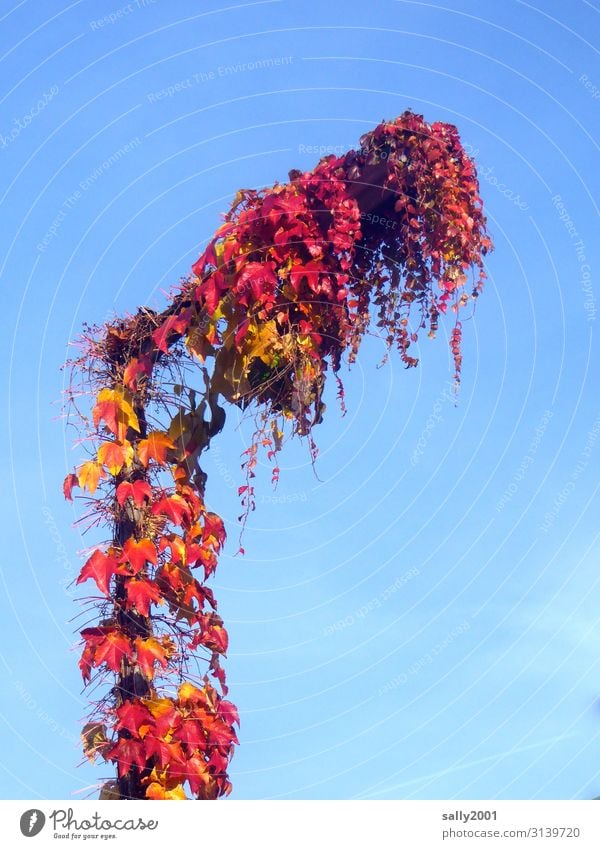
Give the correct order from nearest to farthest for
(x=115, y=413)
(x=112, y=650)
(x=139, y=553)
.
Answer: (x=112, y=650)
(x=139, y=553)
(x=115, y=413)

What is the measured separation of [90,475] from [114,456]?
133mm

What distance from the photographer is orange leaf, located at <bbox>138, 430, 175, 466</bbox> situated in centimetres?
437

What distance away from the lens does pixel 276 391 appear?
4473 mm

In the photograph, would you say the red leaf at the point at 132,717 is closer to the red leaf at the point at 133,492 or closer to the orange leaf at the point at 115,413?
the red leaf at the point at 133,492

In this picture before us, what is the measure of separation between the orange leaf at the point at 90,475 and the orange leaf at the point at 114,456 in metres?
0.04

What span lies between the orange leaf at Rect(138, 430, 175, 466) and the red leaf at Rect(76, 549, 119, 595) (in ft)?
1.63

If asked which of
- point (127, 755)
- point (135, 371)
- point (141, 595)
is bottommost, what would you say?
point (127, 755)

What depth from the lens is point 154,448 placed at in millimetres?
4383

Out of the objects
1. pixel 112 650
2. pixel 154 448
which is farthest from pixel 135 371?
pixel 112 650

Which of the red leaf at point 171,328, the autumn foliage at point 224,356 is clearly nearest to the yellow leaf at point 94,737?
the autumn foliage at point 224,356

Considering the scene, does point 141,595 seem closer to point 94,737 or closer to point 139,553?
point 139,553
